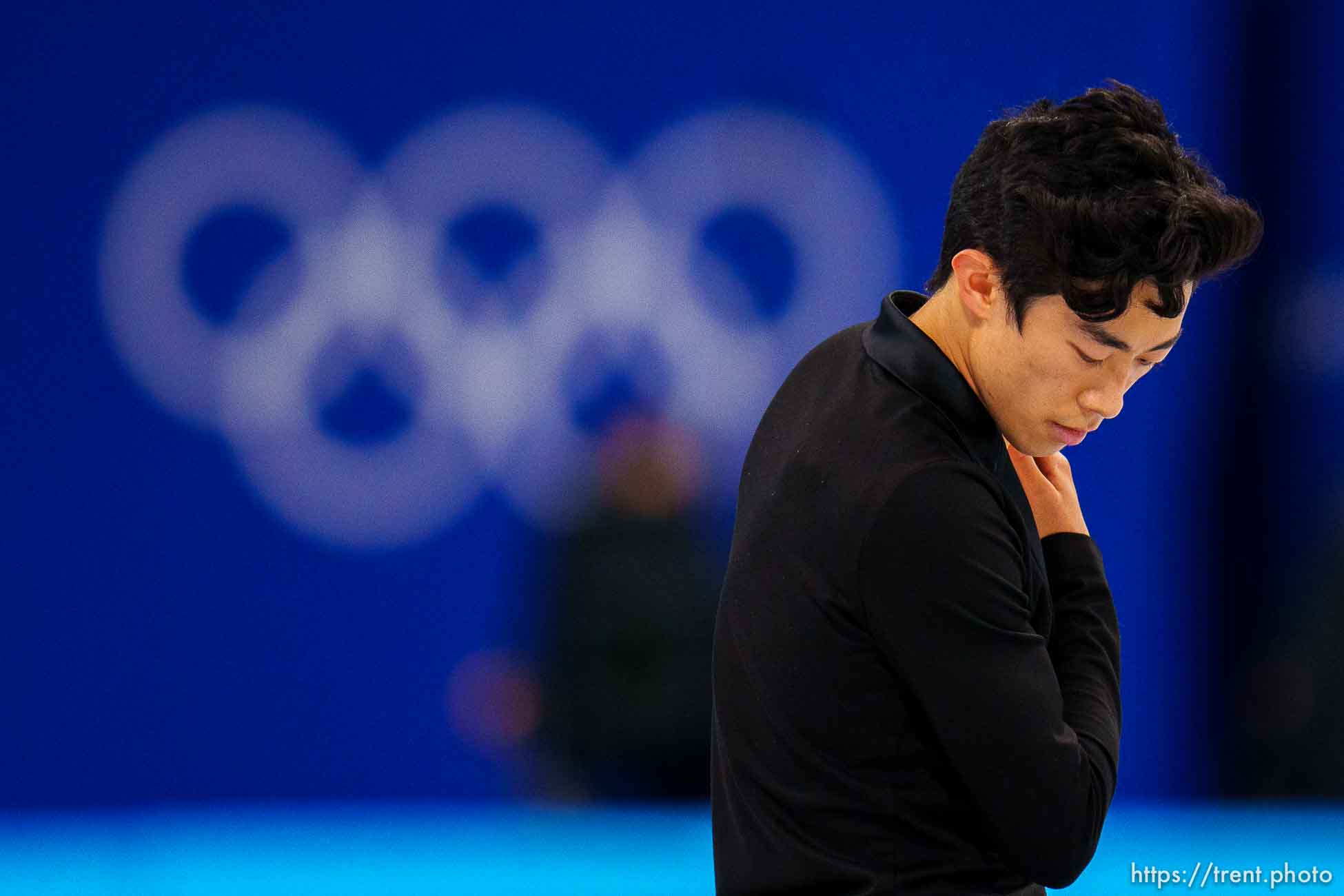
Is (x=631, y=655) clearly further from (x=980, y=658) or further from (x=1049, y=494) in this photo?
(x=980, y=658)

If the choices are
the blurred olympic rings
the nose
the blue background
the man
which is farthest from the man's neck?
the blue background

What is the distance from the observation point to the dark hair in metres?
1.54

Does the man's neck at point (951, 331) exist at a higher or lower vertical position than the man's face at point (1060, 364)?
higher

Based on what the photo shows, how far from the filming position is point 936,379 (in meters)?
1.65

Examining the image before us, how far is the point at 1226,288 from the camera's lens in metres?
5.68

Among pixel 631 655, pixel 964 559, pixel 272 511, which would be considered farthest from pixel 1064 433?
pixel 272 511

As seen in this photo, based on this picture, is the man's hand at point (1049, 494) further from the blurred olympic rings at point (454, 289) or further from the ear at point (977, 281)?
the blurred olympic rings at point (454, 289)

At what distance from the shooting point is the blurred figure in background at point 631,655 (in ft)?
14.4

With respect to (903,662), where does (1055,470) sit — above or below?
above

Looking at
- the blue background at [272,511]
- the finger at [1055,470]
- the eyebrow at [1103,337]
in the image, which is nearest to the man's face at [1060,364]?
the eyebrow at [1103,337]

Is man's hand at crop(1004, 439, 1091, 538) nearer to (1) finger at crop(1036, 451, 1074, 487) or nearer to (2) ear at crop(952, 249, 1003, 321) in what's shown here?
(1) finger at crop(1036, 451, 1074, 487)

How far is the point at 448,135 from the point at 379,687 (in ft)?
6.38

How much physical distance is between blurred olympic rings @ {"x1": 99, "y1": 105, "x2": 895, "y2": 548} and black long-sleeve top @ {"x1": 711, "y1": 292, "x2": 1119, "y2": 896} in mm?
3804

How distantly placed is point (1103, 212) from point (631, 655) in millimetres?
3103
